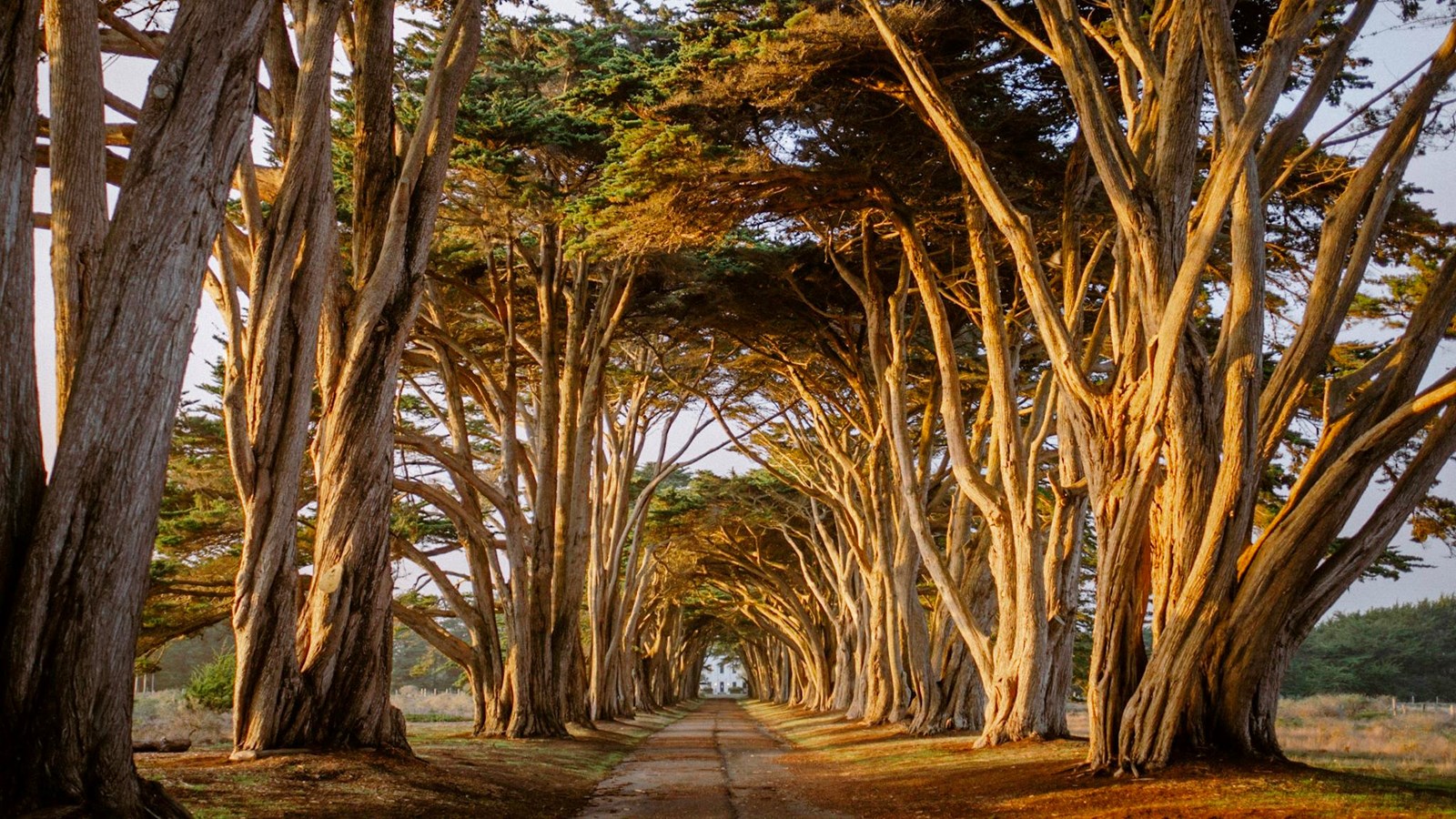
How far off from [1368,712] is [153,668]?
38912 mm

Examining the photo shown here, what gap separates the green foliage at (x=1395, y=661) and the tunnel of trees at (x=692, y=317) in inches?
1854

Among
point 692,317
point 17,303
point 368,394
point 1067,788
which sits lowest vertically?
point 1067,788

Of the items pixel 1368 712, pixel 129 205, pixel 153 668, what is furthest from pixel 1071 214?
pixel 1368 712

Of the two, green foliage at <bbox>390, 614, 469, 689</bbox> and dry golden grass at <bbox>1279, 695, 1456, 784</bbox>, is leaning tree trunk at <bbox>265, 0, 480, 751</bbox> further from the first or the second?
green foliage at <bbox>390, 614, 469, 689</bbox>

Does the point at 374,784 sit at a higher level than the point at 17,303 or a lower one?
lower

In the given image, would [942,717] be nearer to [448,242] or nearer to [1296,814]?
[448,242]

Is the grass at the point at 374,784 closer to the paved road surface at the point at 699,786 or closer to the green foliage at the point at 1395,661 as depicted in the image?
the paved road surface at the point at 699,786

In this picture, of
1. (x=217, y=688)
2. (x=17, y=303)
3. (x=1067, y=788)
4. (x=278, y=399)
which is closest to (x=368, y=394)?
(x=278, y=399)

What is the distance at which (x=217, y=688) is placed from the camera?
24.8m

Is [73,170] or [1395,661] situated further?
[1395,661]

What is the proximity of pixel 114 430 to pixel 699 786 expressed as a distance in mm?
7174

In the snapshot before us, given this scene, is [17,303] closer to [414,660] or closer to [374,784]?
[374,784]

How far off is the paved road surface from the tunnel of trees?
1.91m

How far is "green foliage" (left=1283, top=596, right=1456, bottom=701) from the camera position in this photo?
5738 cm
